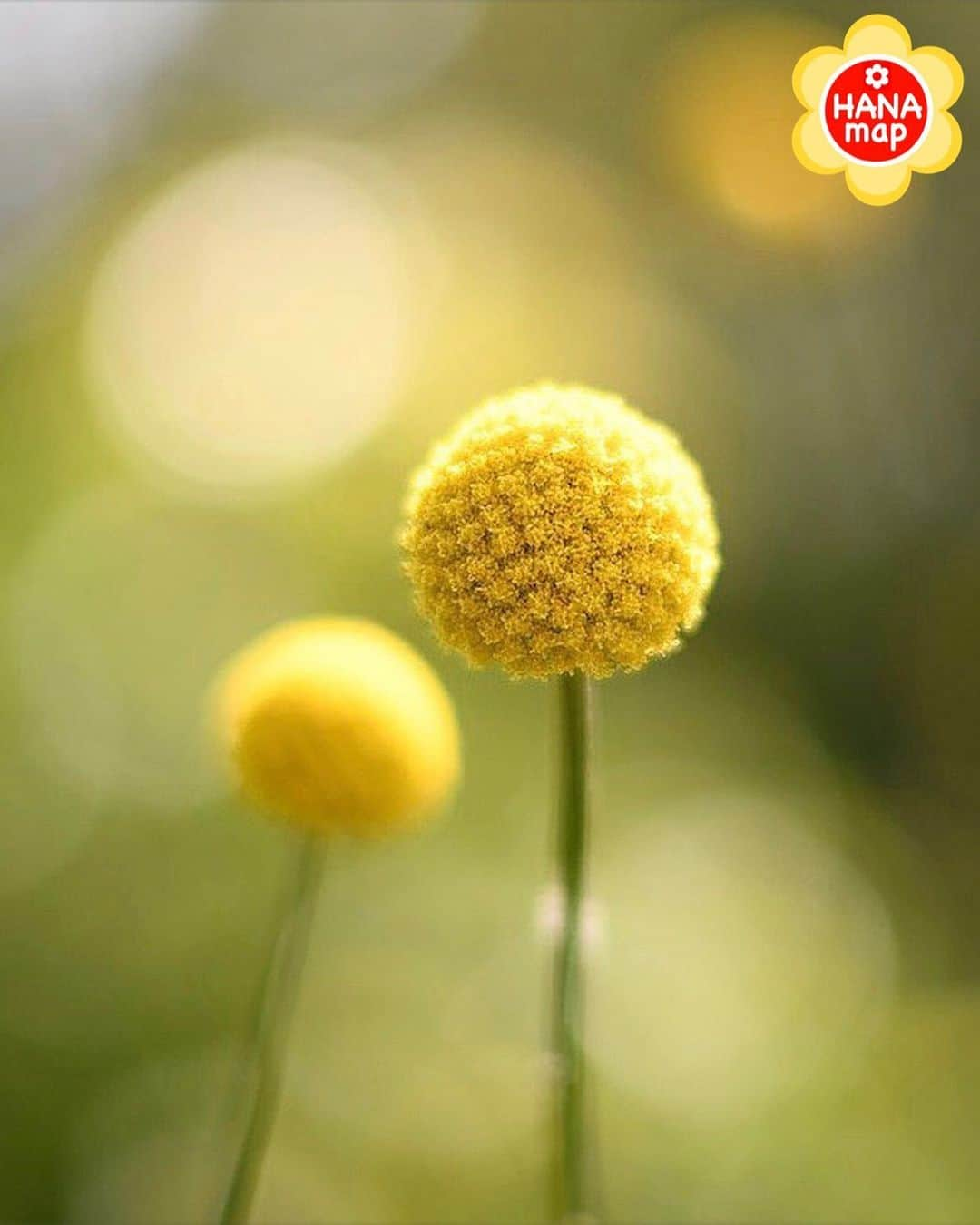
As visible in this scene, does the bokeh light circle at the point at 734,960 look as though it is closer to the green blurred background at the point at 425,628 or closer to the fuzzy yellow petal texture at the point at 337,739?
the green blurred background at the point at 425,628

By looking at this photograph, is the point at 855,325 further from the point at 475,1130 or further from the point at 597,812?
the point at 475,1130

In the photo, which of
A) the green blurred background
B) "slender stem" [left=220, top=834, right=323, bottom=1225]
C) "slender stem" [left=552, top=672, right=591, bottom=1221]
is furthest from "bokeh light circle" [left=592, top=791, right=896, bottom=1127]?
"slender stem" [left=552, top=672, right=591, bottom=1221]

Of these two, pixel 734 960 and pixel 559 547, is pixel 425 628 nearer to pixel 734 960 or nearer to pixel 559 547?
pixel 734 960

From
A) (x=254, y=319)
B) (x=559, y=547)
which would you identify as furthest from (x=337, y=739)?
(x=254, y=319)

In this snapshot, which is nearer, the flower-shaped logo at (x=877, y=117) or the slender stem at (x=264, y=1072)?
the slender stem at (x=264, y=1072)

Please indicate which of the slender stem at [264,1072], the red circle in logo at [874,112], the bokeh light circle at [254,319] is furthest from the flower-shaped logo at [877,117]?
the bokeh light circle at [254,319]

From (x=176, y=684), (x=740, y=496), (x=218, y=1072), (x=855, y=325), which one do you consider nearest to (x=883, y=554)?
(x=740, y=496)
